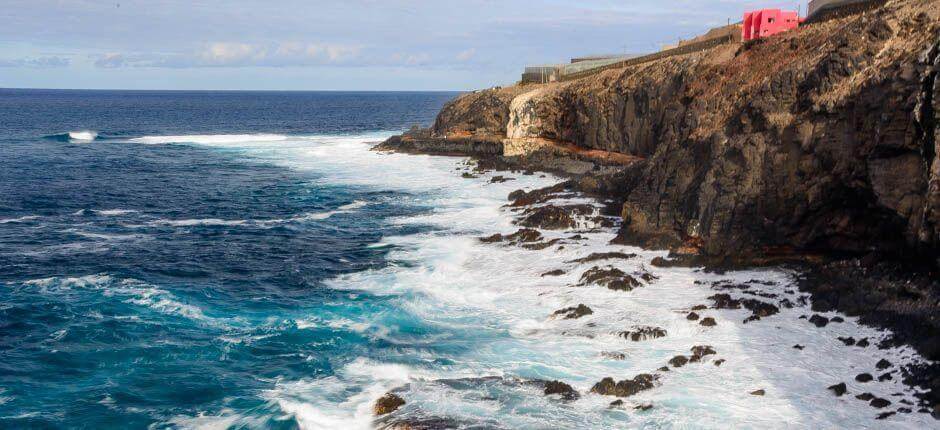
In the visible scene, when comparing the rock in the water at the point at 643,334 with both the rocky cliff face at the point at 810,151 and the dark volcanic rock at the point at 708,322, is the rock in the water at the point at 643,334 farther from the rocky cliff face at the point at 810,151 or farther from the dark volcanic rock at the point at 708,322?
the rocky cliff face at the point at 810,151

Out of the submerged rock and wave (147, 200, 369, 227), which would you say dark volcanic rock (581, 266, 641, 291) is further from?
wave (147, 200, 369, 227)

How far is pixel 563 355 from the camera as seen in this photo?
21719mm

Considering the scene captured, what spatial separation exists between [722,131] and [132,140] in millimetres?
88516

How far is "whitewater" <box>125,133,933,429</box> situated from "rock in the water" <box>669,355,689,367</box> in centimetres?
27

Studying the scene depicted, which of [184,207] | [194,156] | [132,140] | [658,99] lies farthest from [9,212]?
[132,140]

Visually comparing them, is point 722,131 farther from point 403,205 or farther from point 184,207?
point 184,207

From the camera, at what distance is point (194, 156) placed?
261 feet

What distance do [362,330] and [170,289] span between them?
10044 mm

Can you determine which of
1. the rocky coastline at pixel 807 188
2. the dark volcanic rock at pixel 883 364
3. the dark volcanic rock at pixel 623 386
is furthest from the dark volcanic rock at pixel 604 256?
the dark volcanic rock at pixel 883 364

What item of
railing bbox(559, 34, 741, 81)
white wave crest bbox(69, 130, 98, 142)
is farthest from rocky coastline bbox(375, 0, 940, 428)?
white wave crest bbox(69, 130, 98, 142)

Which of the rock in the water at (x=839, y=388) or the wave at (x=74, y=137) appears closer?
the rock in the water at (x=839, y=388)

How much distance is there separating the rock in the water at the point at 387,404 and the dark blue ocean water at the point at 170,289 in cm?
225

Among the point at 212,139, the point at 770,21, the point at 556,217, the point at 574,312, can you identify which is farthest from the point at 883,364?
the point at 212,139

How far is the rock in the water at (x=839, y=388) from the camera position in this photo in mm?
18234
